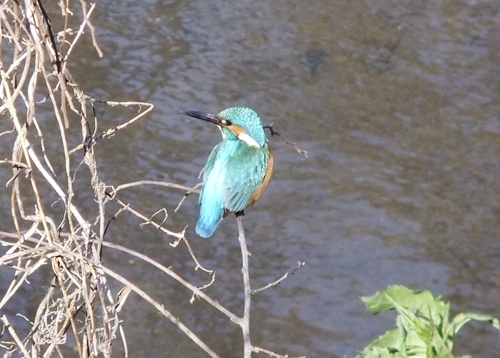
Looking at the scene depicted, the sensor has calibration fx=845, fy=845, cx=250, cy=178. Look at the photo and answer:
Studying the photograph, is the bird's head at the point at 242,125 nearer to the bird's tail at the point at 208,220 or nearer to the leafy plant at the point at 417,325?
the bird's tail at the point at 208,220

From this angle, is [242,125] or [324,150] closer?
[242,125]

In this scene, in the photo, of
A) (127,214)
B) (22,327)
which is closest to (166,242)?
(127,214)

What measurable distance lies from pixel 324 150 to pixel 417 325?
135 inches

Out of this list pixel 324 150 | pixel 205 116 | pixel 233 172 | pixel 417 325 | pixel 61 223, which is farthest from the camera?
pixel 324 150

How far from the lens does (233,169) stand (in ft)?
10.4

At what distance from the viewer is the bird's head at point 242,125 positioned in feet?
10.3

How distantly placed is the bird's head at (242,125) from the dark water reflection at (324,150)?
107cm

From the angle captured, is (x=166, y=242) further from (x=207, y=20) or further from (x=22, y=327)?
(x=207, y=20)

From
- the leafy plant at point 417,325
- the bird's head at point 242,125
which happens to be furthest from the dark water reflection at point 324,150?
the leafy plant at point 417,325

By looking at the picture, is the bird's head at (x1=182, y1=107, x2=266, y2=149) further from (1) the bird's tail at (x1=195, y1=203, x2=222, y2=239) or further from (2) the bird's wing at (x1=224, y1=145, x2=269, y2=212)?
(1) the bird's tail at (x1=195, y1=203, x2=222, y2=239)

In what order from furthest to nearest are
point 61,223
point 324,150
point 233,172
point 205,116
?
point 324,150, point 233,172, point 205,116, point 61,223

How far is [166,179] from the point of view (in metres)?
4.50

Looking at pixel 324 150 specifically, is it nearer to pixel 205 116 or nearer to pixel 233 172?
pixel 233 172

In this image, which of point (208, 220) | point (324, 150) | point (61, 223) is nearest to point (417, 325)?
point (61, 223)
